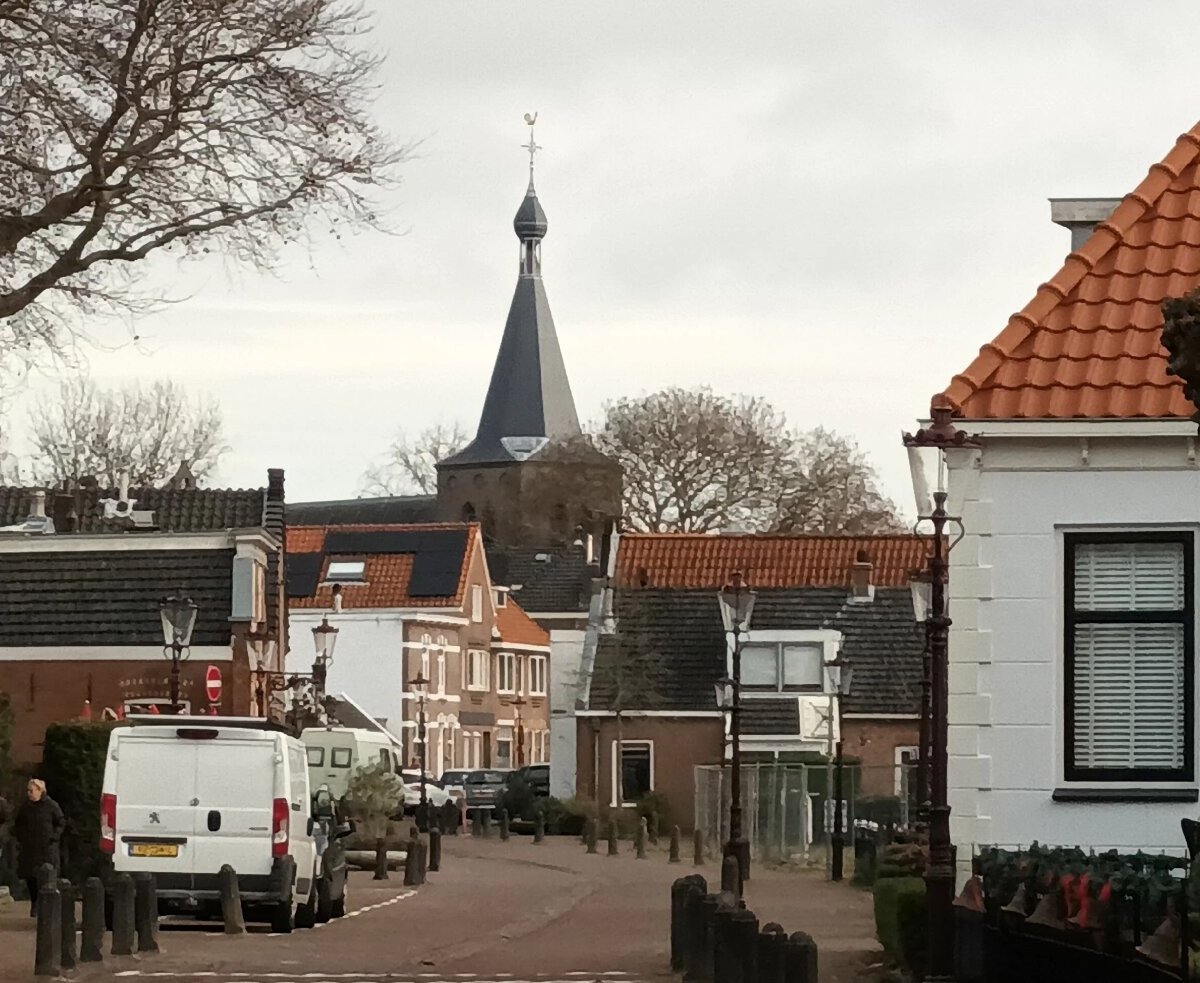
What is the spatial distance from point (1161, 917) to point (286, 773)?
42.2 ft

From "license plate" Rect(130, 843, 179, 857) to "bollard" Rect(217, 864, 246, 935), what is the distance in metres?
0.51

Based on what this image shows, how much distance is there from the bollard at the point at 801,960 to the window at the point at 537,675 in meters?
97.8

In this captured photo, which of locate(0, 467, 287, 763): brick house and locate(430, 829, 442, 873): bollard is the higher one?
locate(0, 467, 287, 763): brick house

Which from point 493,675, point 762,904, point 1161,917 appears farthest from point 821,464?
point 1161,917

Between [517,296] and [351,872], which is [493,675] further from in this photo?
[351,872]

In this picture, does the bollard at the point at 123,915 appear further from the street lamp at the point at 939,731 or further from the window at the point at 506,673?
the window at the point at 506,673

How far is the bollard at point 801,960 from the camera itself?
1576 cm

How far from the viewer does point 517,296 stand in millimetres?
142875

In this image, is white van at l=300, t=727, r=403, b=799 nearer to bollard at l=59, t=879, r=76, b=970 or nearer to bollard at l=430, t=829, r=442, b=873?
bollard at l=430, t=829, r=442, b=873

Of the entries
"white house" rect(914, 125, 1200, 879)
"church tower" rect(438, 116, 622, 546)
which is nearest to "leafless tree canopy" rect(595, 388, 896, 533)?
"church tower" rect(438, 116, 622, 546)

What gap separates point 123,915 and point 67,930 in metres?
1.78

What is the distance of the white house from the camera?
62.2 ft

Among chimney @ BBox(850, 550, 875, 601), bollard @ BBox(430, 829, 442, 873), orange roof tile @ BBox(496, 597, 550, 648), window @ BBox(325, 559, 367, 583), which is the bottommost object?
bollard @ BBox(430, 829, 442, 873)

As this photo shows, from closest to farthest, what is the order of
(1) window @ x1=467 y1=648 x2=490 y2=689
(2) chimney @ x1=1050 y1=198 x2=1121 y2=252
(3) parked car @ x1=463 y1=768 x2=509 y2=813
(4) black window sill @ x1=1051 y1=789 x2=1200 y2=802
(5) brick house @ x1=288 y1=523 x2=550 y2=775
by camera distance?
(4) black window sill @ x1=1051 y1=789 x2=1200 y2=802 → (2) chimney @ x1=1050 y1=198 x2=1121 y2=252 → (3) parked car @ x1=463 y1=768 x2=509 y2=813 → (5) brick house @ x1=288 y1=523 x2=550 y2=775 → (1) window @ x1=467 y1=648 x2=490 y2=689
